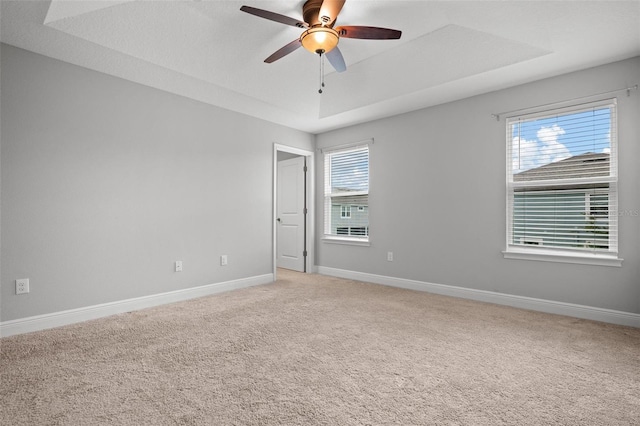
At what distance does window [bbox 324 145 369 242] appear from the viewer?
5195 millimetres

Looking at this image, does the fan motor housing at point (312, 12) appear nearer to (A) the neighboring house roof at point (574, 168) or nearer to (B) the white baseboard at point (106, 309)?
(A) the neighboring house roof at point (574, 168)

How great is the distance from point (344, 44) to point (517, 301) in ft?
10.9

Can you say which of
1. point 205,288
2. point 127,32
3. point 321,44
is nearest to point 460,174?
point 321,44

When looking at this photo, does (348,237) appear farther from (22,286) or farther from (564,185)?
(22,286)

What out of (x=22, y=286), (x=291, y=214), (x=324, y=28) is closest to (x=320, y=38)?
(x=324, y=28)

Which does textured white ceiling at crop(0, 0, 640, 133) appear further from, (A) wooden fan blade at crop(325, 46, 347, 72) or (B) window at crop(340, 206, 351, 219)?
(B) window at crop(340, 206, 351, 219)

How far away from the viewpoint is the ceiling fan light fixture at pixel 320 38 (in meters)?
2.38

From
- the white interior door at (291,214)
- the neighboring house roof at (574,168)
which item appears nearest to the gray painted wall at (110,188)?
the white interior door at (291,214)

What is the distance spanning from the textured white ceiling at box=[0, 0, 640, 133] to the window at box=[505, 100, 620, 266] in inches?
21.1

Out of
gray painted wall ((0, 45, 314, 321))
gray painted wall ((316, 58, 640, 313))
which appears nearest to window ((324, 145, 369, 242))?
gray painted wall ((316, 58, 640, 313))

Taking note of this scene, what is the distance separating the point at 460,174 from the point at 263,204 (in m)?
2.78

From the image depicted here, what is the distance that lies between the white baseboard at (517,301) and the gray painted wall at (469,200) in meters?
0.06

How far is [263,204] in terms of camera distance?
4945 mm

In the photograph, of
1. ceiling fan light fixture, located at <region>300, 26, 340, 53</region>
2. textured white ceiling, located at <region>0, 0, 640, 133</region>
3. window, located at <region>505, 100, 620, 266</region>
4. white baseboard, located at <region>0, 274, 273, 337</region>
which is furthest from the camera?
window, located at <region>505, 100, 620, 266</region>
